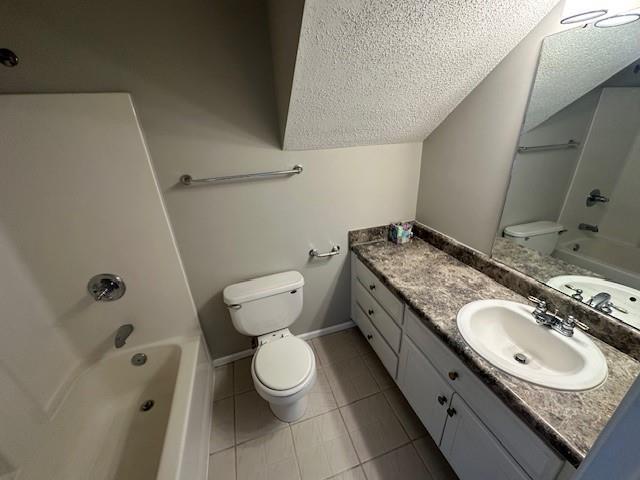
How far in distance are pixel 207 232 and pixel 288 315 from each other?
71cm

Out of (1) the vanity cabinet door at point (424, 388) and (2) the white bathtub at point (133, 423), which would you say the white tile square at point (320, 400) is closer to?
(1) the vanity cabinet door at point (424, 388)

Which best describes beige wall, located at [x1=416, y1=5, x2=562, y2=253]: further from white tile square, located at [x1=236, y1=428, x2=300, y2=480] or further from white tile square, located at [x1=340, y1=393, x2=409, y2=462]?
white tile square, located at [x1=236, y1=428, x2=300, y2=480]

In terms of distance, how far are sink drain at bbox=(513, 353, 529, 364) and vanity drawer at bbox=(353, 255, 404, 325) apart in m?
0.48

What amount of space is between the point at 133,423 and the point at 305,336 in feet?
3.71

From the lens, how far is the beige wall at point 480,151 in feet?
3.80

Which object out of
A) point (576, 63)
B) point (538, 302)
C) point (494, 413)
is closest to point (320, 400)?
point (494, 413)

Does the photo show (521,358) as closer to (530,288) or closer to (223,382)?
(530,288)

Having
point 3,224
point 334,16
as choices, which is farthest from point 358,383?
point 3,224

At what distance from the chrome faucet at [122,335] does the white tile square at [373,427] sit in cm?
129

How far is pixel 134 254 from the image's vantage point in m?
1.36

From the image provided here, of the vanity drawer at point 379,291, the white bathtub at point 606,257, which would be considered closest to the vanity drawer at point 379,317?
the vanity drawer at point 379,291

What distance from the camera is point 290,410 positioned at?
4.77ft

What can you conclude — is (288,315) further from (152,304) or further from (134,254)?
(134,254)

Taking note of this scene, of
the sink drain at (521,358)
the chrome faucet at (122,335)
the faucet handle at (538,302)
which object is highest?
the faucet handle at (538,302)
